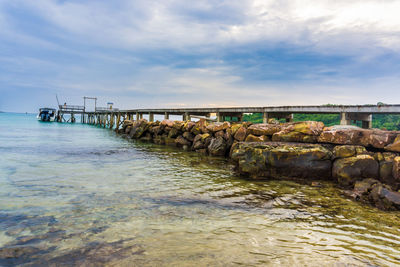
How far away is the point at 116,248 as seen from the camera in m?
3.92

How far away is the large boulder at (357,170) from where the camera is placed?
27.5 feet

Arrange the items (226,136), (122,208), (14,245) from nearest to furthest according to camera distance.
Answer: (14,245) < (122,208) < (226,136)

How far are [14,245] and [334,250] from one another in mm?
5476

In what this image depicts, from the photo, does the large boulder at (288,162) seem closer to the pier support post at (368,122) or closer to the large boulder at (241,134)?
the large boulder at (241,134)

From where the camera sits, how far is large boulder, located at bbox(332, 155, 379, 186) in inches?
330

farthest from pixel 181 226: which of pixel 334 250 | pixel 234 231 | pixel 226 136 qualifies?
pixel 226 136

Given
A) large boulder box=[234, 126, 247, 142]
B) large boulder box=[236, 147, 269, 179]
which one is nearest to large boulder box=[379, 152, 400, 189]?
large boulder box=[236, 147, 269, 179]

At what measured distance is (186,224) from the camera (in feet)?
16.5

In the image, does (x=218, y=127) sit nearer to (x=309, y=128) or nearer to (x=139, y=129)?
(x=309, y=128)

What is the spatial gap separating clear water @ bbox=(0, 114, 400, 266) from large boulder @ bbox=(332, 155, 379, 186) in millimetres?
617

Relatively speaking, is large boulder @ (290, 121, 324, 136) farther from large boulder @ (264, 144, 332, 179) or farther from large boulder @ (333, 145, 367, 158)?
large boulder @ (333, 145, 367, 158)

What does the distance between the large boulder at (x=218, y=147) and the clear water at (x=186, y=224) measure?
7.49 meters

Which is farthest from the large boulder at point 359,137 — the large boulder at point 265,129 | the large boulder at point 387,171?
the large boulder at point 265,129

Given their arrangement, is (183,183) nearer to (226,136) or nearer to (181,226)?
(181,226)
